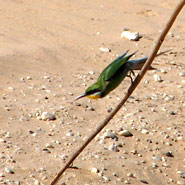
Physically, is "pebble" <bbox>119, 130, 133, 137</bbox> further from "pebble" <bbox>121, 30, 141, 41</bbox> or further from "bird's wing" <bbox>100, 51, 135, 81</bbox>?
"pebble" <bbox>121, 30, 141, 41</bbox>

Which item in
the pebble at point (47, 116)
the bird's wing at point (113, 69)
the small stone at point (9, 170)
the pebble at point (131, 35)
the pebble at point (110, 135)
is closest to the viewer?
the bird's wing at point (113, 69)

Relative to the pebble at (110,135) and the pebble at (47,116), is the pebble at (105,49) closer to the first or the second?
the pebble at (47,116)

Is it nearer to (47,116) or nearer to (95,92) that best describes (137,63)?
(95,92)

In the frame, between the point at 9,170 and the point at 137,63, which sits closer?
the point at 137,63

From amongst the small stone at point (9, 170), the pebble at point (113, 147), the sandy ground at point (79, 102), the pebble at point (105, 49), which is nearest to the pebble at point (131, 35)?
the sandy ground at point (79, 102)

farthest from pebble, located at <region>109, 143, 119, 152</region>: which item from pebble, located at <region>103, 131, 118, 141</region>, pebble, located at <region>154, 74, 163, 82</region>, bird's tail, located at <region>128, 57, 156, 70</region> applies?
bird's tail, located at <region>128, 57, 156, 70</region>

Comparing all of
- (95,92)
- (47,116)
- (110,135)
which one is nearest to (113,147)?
(110,135)

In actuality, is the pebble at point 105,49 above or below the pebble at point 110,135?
below

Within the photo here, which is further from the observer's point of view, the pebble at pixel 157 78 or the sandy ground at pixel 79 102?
the pebble at pixel 157 78

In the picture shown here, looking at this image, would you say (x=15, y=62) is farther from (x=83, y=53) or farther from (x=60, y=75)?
(x=83, y=53)
